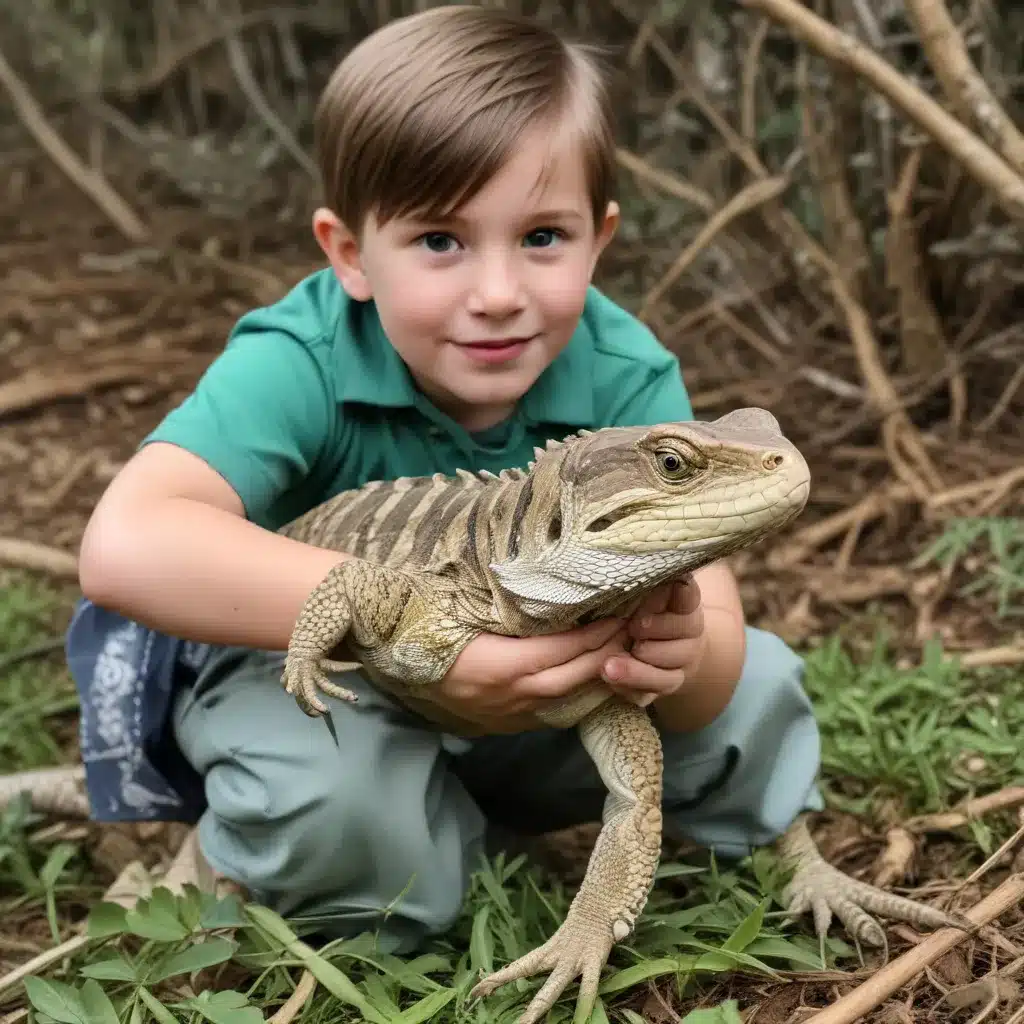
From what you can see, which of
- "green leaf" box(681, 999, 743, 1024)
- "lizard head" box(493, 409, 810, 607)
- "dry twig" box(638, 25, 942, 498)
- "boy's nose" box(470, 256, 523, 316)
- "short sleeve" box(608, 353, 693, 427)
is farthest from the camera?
"dry twig" box(638, 25, 942, 498)

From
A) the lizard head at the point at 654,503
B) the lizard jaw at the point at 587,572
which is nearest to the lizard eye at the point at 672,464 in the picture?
the lizard head at the point at 654,503

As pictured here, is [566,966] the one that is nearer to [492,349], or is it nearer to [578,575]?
[578,575]

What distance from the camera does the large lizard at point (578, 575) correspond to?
6.53 ft

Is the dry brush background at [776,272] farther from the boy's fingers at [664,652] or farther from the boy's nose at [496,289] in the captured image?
the boy's nose at [496,289]

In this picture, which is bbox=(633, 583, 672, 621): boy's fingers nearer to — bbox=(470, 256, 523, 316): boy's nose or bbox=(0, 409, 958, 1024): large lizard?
bbox=(0, 409, 958, 1024): large lizard

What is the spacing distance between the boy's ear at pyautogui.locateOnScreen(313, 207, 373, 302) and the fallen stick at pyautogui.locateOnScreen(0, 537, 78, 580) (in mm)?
2101

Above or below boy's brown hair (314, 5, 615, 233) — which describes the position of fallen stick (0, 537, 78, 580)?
below

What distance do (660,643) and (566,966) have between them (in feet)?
1.96

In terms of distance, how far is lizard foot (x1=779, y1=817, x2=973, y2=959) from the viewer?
2.46m

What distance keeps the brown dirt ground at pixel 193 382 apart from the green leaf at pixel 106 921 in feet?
1.22

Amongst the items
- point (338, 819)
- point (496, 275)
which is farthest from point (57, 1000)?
point (496, 275)

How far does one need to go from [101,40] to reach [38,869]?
19.6ft

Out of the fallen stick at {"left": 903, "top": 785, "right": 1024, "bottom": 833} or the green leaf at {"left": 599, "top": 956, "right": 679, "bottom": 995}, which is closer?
the green leaf at {"left": 599, "top": 956, "right": 679, "bottom": 995}

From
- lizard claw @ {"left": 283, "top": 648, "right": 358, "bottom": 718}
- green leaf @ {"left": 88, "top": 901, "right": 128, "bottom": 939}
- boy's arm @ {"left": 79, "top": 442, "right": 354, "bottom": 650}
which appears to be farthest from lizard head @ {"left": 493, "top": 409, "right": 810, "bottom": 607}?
green leaf @ {"left": 88, "top": 901, "right": 128, "bottom": 939}
